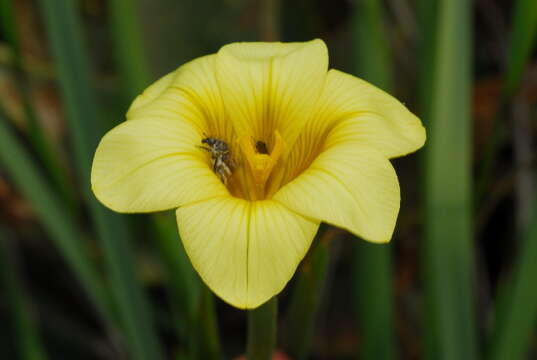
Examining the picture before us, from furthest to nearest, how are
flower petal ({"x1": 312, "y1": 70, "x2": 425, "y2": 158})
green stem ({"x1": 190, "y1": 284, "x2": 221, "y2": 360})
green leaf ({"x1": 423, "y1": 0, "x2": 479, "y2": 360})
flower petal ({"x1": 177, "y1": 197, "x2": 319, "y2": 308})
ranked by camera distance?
green leaf ({"x1": 423, "y1": 0, "x2": 479, "y2": 360}) → green stem ({"x1": 190, "y1": 284, "x2": 221, "y2": 360}) → flower petal ({"x1": 312, "y1": 70, "x2": 425, "y2": 158}) → flower petal ({"x1": 177, "y1": 197, "x2": 319, "y2": 308})

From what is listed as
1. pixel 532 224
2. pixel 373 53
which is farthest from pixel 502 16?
pixel 532 224

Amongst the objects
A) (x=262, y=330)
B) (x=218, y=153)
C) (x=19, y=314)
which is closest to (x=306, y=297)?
(x=262, y=330)

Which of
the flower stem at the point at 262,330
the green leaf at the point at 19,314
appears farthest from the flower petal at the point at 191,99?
the green leaf at the point at 19,314

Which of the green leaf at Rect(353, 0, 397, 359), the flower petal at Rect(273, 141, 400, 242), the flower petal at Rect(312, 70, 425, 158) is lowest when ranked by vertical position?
the green leaf at Rect(353, 0, 397, 359)

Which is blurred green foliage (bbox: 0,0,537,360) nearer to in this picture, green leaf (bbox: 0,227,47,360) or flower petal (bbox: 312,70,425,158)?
green leaf (bbox: 0,227,47,360)

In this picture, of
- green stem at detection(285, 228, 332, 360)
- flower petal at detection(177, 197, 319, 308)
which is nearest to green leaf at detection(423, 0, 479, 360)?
green stem at detection(285, 228, 332, 360)

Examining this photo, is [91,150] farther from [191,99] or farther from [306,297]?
[306,297]

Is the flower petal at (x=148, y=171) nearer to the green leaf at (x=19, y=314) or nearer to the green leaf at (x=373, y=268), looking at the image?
the green leaf at (x=373, y=268)

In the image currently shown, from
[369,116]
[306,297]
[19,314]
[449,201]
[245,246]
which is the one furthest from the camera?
[19,314]
